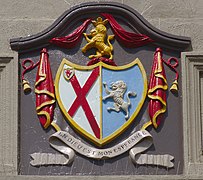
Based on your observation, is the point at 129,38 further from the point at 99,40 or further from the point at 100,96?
the point at 100,96

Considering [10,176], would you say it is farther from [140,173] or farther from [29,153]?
[140,173]

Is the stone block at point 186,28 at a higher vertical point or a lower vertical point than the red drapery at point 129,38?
higher

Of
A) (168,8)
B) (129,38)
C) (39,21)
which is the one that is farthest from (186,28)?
(39,21)

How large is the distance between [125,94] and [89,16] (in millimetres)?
979

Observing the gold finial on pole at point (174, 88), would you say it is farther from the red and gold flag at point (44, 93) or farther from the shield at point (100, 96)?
the red and gold flag at point (44, 93)

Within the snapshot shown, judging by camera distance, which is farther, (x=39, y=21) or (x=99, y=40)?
(x=39, y=21)

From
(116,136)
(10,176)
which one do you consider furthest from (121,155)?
(10,176)

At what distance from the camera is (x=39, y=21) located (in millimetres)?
15531

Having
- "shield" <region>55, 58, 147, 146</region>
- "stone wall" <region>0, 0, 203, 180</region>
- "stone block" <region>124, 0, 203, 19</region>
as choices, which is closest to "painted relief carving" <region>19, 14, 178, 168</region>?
"shield" <region>55, 58, 147, 146</region>

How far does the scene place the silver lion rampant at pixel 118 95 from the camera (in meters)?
15.2

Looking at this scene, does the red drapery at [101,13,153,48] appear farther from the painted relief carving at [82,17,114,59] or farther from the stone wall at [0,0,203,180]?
the stone wall at [0,0,203,180]

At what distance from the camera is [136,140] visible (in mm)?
15070

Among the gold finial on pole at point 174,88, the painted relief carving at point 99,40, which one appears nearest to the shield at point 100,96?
the painted relief carving at point 99,40

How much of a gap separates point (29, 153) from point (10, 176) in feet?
1.39
